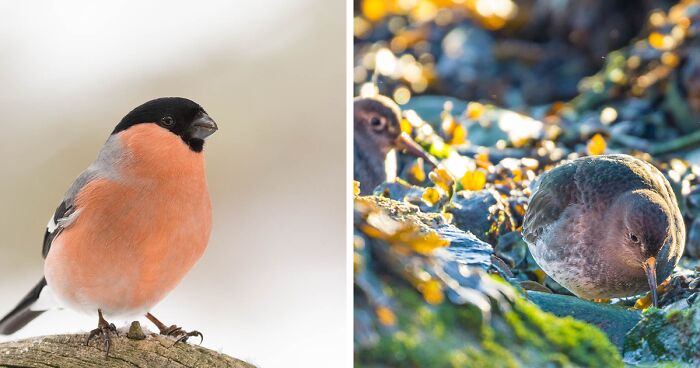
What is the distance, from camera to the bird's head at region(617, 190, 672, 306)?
5.78 ft

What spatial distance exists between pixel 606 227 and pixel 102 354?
1.18 metres

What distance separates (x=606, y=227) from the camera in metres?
1.80

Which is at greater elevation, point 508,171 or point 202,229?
point 508,171

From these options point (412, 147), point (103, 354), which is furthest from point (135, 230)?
point (412, 147)

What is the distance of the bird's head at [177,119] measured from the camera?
1.75 metres

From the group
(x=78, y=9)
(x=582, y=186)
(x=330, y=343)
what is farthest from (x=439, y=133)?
(x=78, y=9)

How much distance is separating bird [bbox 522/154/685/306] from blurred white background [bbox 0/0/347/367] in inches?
22.7

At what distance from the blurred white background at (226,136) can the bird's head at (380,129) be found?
0.62 ft

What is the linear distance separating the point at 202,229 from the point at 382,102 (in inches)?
22.2

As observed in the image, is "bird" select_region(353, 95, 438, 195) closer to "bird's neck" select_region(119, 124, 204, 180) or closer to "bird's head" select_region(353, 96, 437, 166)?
"bird's head" select_region(353, 96, 437, 166)

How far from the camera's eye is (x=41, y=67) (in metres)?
2.11

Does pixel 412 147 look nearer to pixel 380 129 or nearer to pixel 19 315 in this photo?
pixel 380 129

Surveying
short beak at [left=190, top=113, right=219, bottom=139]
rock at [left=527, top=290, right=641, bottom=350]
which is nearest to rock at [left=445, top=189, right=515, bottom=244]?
rock at [left=527, top=290, right=641, bottom=350]

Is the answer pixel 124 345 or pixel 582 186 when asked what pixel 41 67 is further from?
pixel 582 186
